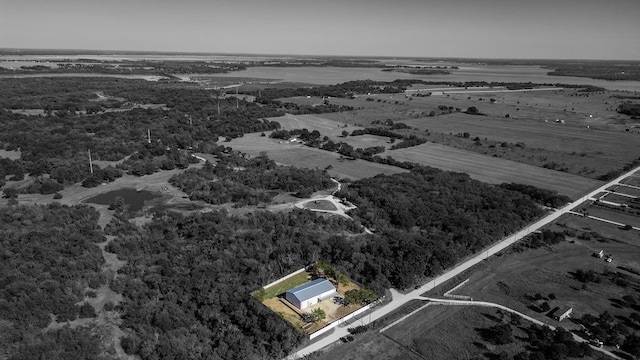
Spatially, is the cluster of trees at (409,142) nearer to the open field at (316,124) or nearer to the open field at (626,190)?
the open field at (316,124)

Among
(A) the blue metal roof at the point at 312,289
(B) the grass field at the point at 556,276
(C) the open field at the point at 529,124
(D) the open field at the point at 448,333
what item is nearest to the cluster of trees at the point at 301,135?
(C) the open field at the point at 529,124

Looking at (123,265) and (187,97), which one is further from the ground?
(187,97)

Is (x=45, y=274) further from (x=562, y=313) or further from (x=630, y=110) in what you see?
(x=630, y=110)

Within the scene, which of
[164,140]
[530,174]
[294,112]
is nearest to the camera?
[530,174]

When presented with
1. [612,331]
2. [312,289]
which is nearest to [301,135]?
[312,289]

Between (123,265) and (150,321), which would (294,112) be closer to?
(123,265)

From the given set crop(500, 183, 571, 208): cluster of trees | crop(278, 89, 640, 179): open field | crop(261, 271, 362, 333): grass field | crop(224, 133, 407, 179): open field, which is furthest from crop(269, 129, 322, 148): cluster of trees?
crop(261, 271, 362, 333): grass field

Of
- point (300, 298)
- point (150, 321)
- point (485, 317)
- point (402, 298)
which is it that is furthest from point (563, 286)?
point (150, 321)
